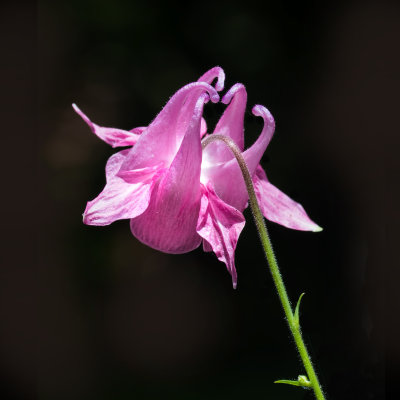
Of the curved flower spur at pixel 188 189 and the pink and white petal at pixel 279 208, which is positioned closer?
the curved flower spur at pixel 188 189

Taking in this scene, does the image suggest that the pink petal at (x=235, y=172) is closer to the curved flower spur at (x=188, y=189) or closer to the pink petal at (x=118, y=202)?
the curved flower spur at (x=188, y=189)

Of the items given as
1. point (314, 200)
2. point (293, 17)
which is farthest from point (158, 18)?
point (314, 200)

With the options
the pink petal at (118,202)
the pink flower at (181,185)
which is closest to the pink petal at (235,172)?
the pink flower at (181,185)

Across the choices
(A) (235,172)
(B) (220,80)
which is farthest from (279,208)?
(B) (220,80)

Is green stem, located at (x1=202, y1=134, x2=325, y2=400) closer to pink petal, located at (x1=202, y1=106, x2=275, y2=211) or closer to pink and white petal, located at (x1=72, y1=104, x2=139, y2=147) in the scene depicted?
pink petal, located at (x1=202, y1=106, x2=275, y2=211)

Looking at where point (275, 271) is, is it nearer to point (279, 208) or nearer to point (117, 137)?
point (279, 208)

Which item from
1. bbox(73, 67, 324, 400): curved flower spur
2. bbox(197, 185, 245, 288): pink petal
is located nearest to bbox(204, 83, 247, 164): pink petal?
bbox(73, 67, 324, 400): curved flower spur
